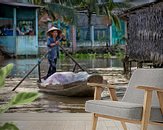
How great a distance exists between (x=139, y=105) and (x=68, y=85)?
21.9 feet

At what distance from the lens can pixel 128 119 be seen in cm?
432

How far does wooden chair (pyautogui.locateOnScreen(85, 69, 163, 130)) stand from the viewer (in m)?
4.27

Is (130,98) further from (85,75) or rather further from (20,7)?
(20,7)

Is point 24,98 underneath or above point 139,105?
above

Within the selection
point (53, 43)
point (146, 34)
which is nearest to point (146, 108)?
point (53, 43)

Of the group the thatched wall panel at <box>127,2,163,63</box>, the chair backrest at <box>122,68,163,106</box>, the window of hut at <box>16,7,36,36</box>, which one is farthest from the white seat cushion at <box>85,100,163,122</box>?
the window of hut at <box>16,7,36,36</box>

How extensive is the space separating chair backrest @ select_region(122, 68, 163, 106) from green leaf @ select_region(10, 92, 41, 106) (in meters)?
2.58

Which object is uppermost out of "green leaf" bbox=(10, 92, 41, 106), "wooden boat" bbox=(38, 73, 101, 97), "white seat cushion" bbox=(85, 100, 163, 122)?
"green leaf" bbox=(10, 92, 41, 106)

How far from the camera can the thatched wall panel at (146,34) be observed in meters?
13.8

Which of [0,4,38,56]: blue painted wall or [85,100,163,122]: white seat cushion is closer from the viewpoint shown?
[85,100,163,122]: white seat cushion

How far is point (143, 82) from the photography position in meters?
5.09

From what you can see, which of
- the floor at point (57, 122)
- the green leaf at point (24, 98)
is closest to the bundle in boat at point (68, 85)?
the floor at point (57, 122)

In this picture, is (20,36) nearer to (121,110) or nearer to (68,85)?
(68,85)

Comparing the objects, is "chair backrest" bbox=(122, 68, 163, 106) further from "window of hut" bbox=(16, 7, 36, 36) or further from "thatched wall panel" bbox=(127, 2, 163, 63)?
"window of hut" bbox=(16, 7, 36, 36)
